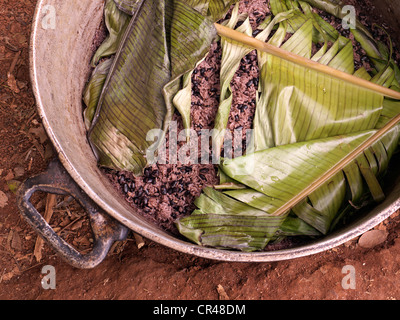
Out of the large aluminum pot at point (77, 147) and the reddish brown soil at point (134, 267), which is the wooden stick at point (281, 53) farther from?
the reddish brown soil at point (134, 267)

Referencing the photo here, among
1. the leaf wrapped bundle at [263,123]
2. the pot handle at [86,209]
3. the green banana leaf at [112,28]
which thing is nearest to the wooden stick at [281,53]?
the leaf wrapped bundle at [263,123]

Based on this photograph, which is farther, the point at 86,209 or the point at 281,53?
the point at 281,53

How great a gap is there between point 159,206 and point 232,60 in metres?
0.72

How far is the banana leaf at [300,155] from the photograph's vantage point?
163 cm

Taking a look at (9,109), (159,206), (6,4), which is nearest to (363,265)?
(159,206)

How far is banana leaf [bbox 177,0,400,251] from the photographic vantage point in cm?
163

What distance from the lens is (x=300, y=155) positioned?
1.64m

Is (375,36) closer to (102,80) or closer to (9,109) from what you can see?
(102,80)

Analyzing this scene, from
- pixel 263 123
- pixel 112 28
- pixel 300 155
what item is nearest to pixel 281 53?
pixel 263 123

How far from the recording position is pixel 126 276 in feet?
6.57

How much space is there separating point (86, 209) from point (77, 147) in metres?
0.31

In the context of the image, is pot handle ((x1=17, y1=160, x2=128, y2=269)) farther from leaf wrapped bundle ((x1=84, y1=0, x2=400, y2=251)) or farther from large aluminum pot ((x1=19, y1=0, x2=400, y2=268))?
leaf wrapped bundle ((x1=84, y1=0, x2=400, y2=251))

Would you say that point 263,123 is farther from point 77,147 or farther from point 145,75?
point 77,147

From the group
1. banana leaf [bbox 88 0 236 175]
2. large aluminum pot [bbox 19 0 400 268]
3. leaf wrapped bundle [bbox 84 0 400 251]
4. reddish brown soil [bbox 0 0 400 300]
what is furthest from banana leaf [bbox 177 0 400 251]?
reddish brown soil [bbox 0 0 400 300]
